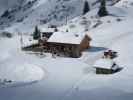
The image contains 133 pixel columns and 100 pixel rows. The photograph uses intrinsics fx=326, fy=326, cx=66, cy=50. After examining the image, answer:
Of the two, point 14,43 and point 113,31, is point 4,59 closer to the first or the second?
point 14,43

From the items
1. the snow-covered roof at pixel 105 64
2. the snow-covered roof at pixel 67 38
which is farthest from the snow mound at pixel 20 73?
the snow-covered roof at pixel 67 38

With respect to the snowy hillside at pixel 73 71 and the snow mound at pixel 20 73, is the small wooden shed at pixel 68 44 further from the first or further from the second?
the snow mound at pixel 20 73

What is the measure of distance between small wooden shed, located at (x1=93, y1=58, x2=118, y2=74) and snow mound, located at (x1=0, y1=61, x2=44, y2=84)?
→ 10.8 metres

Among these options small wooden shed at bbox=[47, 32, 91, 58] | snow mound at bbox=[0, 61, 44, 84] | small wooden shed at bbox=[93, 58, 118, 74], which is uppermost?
small wooden shed at bbox=[47, 32, 91, 58]

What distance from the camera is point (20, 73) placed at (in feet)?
214

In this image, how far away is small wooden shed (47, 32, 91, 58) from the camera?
74.7 metres

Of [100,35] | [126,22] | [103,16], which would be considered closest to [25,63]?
[100,35]

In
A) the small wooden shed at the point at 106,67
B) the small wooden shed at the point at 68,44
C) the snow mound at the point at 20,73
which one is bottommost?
the snow mound at the point at 20,73

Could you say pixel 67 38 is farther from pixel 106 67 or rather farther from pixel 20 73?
pixel 106 67

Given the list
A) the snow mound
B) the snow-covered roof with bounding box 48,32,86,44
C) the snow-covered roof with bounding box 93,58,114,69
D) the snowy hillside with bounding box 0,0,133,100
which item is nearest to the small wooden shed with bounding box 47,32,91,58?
the snow-covered roof with bounding box 48,32,86,44

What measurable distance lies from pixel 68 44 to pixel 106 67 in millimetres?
17282

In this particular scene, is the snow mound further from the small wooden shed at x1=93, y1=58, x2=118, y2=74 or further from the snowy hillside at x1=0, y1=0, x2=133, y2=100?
the small wooden shed at x1=93, y1=58, x2=118, y2=74

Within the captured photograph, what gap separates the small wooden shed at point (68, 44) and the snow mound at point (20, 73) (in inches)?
412

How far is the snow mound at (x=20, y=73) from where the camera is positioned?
202ft
